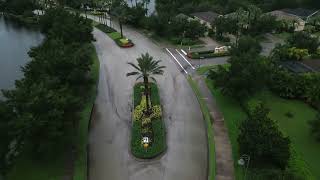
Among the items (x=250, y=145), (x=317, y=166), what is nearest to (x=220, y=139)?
(x=250, y=145)

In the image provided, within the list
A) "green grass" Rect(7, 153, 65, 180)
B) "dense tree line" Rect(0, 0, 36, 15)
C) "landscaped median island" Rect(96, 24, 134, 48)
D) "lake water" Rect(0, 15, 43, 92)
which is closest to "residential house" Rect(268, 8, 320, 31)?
"landscaped median island" Rect(96, 24, 134, 48)

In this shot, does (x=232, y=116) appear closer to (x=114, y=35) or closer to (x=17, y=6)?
(x=114, y=35)

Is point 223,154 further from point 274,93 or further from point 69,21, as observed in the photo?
point 69,21

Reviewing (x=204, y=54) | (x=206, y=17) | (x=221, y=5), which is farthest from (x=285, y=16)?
(x=204, y=54)

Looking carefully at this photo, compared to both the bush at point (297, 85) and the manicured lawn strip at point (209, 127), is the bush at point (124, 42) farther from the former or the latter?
the bush at point (297, 85)

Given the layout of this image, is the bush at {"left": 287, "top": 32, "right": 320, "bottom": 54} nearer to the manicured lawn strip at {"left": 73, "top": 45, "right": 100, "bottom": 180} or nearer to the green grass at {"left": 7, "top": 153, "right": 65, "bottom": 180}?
the manicured lawn strip at {"left": 73, "top": 45, "right": 100, "bottom": 180}
